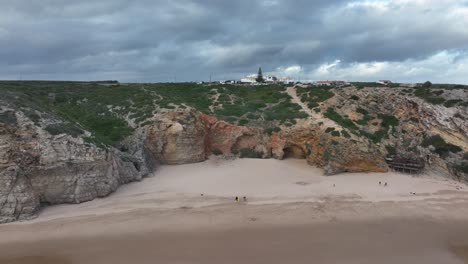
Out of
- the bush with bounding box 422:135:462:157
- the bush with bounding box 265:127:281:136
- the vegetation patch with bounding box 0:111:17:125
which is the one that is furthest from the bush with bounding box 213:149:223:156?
the bush with bounding box 422:135:462:157

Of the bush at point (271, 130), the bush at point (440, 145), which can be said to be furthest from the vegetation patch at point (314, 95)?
the bush at point (440, 145)

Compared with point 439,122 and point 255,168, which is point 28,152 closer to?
point 255,168

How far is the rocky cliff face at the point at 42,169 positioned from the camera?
14352 mm

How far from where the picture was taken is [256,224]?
14.7 m

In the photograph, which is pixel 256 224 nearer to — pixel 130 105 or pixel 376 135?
pixel 376 135

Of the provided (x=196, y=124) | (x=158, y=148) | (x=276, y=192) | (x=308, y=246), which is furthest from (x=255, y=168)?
(x=308, y=246)

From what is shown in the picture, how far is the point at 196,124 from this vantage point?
25.0m

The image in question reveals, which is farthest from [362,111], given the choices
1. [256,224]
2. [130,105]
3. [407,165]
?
[130,105]

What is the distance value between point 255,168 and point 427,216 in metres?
11.2

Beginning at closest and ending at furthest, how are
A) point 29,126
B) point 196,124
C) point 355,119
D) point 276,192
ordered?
point 29,126 < point 276,192 < point 196,124 < point 355,119

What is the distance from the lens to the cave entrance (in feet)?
82.2

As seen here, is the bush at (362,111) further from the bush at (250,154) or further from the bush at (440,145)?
the bush at (250,154)

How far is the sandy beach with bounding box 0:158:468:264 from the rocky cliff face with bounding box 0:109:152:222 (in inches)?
29.8

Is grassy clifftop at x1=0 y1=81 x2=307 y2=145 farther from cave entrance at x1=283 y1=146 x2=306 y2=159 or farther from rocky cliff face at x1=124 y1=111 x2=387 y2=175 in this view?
cave entrance at x1=283 y1=146 x2=306 y2=159
